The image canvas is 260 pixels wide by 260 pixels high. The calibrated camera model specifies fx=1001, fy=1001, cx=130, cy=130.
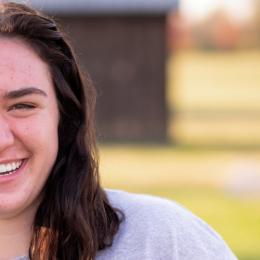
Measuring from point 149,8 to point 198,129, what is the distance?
4.09 metres

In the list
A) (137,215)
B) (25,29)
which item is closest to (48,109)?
(25,29)

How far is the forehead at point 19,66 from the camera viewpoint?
301cm

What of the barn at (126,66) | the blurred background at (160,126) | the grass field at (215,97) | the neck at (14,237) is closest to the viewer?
the neck at (14,237)

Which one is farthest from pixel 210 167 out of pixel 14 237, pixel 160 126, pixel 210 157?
pixel 14 237

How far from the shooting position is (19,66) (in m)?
3.04

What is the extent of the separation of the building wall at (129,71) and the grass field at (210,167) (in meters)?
0.60

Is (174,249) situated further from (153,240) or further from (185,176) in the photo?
(185,176)

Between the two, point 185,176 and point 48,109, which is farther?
point 185,176

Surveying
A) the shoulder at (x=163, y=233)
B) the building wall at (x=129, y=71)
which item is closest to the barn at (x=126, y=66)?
the building wall at (x=129, y=71)

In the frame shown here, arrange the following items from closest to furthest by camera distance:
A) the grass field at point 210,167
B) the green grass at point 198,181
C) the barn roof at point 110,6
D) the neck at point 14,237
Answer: the neck at point 14,237 → the green grass at point 198,181 → the grass field at point 210,167 → the barn roof at point 110,6

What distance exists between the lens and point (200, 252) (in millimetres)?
3189

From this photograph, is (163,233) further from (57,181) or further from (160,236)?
(57,181)

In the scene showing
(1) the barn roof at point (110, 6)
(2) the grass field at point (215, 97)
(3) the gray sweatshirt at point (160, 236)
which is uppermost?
(3) the gray sweatshirt at point (160, 236)

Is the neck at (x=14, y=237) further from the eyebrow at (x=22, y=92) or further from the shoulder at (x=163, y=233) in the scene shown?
the eyebrow at (x=22, y=92)
